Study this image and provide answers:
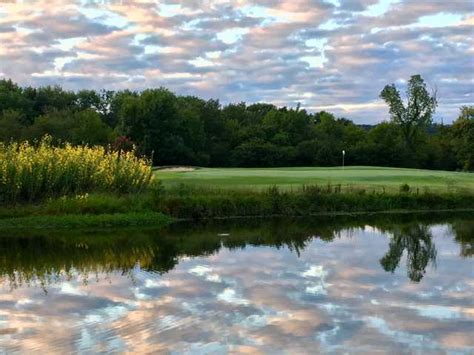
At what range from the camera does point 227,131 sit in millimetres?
91562

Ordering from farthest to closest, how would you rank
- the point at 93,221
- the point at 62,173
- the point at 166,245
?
the point at 62,173
the point at 93,221
the point at 166,245

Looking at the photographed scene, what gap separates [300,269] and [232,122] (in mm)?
81980

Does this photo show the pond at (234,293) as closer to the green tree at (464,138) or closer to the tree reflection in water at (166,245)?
the tree reflection in water at (166,245)

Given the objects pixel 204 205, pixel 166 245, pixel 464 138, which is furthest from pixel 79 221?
pixel 464 138

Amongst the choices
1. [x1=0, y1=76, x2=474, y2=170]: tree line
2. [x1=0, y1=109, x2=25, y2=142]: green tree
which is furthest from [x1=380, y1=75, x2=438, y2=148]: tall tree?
[x1=0, y1=109, x2=25, y2=142]: green tree

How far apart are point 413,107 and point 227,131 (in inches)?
1056

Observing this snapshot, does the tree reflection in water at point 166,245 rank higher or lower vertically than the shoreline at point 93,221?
lower

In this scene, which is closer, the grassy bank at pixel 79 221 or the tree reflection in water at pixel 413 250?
the tree reflection in water at pixel 413 250

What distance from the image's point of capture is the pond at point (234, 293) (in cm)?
861

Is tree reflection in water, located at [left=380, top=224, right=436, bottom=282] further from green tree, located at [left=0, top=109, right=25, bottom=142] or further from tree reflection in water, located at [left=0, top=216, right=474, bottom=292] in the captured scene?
green tree, located at [left=0, top=109, right=25, bottom=142]

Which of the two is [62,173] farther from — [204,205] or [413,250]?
[413,250]

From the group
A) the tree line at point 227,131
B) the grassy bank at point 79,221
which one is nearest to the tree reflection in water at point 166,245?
the grassy bank at point 79,221

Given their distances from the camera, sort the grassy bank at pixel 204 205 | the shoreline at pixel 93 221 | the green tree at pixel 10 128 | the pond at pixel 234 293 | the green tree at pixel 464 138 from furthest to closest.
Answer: the green tree at pixel 464 138 < the green tree at pixel 10 128 < the grassy bank at pixel 204 205 < the shoreline at pixel 93 221 < the pond at pixel 234 293

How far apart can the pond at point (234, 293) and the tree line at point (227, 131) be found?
156 feet
